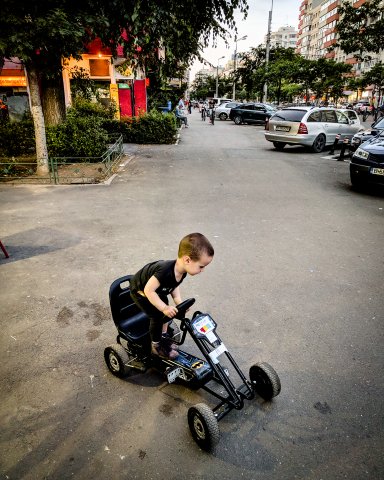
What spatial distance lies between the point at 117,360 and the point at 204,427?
42.0 inches

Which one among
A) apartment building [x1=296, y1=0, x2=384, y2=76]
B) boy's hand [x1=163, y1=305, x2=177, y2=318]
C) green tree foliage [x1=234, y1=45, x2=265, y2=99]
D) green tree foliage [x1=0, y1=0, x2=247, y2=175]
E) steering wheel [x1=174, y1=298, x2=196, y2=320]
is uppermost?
apartment building [x1=296, y1=0, x2=384, y2=76]

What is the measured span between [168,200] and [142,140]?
10.5 m

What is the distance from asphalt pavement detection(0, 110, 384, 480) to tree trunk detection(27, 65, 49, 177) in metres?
2.16

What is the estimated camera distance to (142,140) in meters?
17.6

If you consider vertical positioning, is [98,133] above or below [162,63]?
below

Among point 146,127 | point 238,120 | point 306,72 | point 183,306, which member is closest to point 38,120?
point 146,127

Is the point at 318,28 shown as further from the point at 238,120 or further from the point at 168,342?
the point at 168,342

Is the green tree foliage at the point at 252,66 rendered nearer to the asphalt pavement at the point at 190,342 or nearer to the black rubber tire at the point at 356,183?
the black rubber tire at the point at 356,183

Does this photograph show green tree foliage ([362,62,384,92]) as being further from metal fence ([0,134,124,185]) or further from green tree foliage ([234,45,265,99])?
metal fence ([0,134,124,185])

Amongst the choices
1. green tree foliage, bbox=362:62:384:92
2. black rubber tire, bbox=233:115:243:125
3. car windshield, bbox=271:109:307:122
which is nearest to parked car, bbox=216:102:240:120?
black rubber tire, bbox=233:115:243:125

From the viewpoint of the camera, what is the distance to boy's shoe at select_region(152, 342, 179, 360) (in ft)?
9.55

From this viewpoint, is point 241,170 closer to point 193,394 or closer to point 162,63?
point 162,63

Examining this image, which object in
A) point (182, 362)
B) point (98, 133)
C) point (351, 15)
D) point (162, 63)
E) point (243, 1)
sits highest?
point (351, 15)

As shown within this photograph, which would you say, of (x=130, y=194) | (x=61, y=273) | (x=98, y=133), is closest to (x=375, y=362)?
(x=61, y=273)
